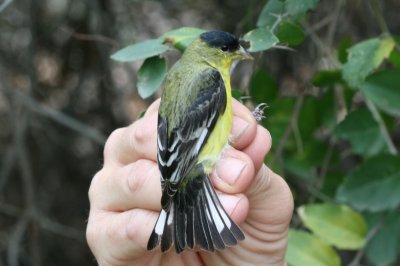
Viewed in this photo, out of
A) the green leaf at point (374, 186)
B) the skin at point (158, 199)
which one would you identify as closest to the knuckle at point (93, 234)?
the skin at point (158, 199)

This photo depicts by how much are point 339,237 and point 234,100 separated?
57 centimetres

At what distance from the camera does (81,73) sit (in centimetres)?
399

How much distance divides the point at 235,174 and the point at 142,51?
413mm

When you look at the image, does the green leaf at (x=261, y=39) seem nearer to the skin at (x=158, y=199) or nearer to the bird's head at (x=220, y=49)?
the skin at (x=158, y=199)

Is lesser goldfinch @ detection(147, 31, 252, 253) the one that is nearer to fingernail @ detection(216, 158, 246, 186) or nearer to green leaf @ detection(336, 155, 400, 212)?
fingernail @ detection(216, 158, 246, 186)

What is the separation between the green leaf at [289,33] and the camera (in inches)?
68.1

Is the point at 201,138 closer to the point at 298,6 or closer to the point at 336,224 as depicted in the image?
the point at 298,6

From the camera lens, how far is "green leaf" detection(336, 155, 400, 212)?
1.94 meters

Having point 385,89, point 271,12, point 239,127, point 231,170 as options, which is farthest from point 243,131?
point 385,89

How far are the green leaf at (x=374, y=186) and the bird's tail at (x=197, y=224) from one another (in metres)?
0.51

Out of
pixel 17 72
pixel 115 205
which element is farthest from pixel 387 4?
pixel 115 205

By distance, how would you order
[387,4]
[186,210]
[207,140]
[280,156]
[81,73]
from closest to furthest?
[186,210]
[207,140]
[280,156]
[387,4]
[81,73]

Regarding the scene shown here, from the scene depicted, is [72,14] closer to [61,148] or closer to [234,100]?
[61,148]

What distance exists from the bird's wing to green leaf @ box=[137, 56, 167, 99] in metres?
0.06
